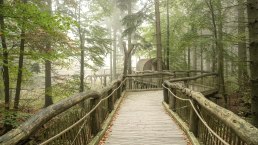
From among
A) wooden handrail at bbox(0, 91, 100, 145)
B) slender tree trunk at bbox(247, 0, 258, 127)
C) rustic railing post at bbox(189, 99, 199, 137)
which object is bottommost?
rustic railing post at bbox(189, 99, 199, 137)

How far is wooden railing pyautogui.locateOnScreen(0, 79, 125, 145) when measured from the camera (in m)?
3.03

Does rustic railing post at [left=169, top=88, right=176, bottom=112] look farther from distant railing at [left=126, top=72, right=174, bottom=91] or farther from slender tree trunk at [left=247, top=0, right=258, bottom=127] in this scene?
distant railing at [left=126, top=72, right=174, bottom=91]

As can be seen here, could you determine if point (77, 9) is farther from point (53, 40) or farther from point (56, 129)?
point (56, 129)

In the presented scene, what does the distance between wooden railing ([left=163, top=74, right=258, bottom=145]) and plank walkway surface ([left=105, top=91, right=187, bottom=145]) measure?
0.44 m

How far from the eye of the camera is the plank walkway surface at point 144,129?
234 inches

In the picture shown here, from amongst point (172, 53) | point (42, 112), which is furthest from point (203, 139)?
point (172, 53)

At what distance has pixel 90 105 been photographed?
6.16 meters

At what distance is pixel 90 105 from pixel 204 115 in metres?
2.83

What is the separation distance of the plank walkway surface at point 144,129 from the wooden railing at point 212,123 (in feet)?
1.44

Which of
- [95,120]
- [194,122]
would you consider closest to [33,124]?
[95,120]

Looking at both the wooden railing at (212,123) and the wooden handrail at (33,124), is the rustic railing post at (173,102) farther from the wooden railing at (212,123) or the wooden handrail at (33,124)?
the wooden handrail at (33,124)

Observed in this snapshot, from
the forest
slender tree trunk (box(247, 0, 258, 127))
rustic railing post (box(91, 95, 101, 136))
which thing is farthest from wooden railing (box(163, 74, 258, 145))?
rustic railing post (box(91, 95, 101, 136))

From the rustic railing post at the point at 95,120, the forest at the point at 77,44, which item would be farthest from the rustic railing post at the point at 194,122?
the rustic railing post at the point at 95,120

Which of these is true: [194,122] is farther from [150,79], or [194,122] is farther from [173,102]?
[150,79]
